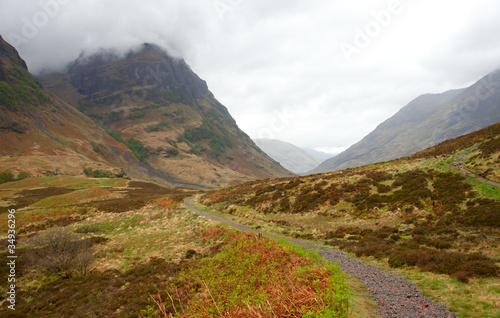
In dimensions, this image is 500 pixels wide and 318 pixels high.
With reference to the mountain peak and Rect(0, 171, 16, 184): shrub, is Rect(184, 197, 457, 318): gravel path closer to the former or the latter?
Rect(0, 171, 16, 184): shrub

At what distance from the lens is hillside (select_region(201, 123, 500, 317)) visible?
1057 cm

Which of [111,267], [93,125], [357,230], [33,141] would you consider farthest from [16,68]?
[357,230]

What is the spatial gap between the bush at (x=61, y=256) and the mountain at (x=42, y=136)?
106m

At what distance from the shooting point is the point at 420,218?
856 inches

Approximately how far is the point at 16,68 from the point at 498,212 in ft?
894

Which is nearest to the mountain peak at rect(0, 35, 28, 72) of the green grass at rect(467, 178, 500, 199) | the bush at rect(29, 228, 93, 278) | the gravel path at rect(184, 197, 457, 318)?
the bush at rect(29, 228, 93, 278)

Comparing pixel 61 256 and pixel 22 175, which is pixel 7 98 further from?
pixel 61 256

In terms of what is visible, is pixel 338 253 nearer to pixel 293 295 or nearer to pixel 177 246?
pixel 293 295

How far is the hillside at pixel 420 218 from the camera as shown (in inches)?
416

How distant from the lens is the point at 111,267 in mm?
19406

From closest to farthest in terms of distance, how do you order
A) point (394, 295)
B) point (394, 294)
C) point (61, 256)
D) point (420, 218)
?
point (394, 295) → point (394, 294) → point (61, 256) → point (420, 218)

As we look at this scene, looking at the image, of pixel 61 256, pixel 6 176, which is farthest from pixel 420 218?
pixel 6 176

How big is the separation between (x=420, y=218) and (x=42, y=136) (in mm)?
184990

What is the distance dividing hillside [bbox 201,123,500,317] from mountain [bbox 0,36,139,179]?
374ft
